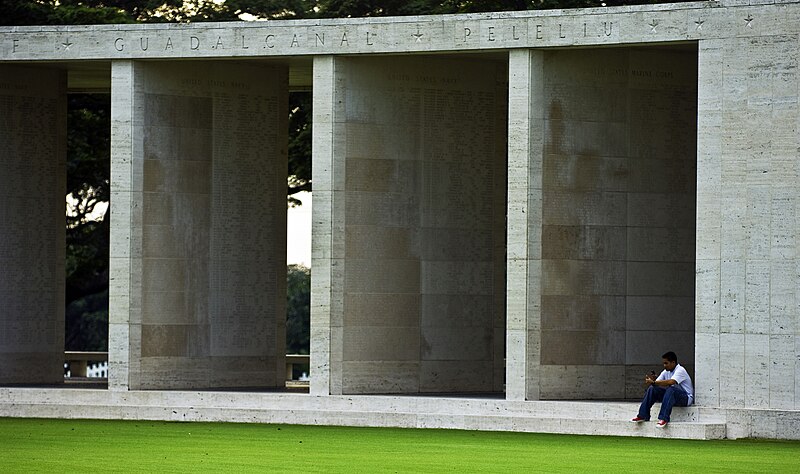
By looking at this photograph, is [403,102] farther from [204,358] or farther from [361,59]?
[204,358]

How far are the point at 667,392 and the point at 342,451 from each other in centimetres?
666

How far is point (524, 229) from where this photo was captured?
30.8m

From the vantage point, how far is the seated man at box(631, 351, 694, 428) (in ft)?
92.0

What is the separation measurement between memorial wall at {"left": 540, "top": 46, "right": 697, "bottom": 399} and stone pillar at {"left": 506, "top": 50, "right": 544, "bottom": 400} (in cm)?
45

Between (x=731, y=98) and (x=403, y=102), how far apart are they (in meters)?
7.26

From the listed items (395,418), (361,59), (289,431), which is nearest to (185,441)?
(289,431)

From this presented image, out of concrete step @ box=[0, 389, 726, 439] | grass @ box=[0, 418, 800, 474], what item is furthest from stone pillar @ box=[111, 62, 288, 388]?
grass @ box=[0, 418, 800, 474]

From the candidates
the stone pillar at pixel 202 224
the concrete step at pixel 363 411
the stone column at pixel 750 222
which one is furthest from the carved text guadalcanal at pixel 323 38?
the concrete step at pixel 363 411

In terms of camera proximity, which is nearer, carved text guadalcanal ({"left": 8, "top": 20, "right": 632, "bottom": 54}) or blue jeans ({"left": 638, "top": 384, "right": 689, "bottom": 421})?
blue jeans ({"left": 638, "top": 384, "right": 689, "bottom": 421})

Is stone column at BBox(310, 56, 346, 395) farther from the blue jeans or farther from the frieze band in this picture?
the blue jeans

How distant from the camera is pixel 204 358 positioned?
35062 mm

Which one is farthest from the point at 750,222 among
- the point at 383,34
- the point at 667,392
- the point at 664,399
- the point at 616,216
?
the point at 383,34

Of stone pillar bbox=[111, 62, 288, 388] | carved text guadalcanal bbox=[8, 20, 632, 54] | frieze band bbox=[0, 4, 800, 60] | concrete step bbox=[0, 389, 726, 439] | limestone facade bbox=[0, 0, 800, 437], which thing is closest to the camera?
concrete step bbox=[0, 389, 726, 439]

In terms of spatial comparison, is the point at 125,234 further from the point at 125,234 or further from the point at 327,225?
the point at 327,225
